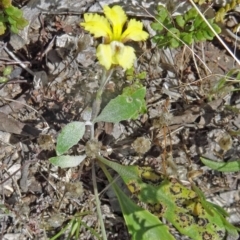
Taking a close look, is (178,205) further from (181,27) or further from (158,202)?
(181,27)

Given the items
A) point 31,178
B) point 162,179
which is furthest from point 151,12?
point 31,178

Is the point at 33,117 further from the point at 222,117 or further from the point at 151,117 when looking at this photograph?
the point at 222,117

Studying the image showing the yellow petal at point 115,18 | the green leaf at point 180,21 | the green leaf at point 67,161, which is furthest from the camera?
the green leaf at point 180,21

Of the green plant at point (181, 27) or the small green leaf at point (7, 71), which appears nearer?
the green plant at point (181, 27)

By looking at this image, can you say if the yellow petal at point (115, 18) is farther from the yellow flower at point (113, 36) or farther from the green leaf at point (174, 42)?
the green leaf at point (174, 42)

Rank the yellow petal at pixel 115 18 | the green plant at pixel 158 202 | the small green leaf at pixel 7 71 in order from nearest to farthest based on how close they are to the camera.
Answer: the yellow petal at pixel 115 18, the green plant at pixel 158 202, the small green leaf at pixel 7 71

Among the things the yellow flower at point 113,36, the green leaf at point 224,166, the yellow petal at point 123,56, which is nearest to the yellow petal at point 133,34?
the yellow flower at point 113,36

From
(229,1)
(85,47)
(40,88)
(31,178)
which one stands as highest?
(229,1)
